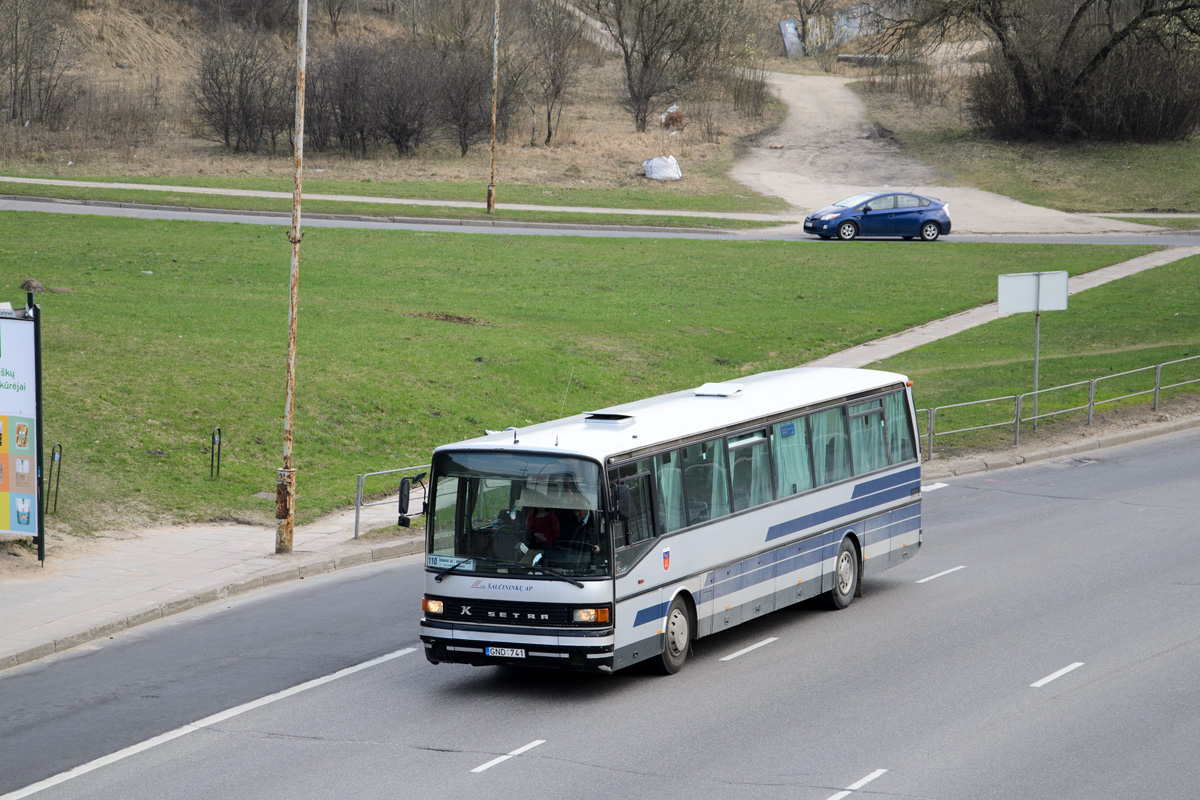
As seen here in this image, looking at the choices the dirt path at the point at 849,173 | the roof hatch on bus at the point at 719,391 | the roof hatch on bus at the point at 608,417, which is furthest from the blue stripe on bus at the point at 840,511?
the dirt path at the point at 849,173

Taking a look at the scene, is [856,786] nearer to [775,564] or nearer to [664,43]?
[775,564]

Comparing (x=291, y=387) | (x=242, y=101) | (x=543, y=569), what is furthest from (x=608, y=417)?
(x=242, y=101)

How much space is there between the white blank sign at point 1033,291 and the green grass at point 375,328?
622 cm

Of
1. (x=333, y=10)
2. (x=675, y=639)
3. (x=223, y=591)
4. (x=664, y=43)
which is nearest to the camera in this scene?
(x=675, y=639)

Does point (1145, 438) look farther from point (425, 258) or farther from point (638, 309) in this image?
point (425, 258)

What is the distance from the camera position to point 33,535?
15750mm

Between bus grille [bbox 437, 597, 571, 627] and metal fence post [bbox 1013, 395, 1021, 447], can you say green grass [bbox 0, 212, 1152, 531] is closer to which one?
metal fence post [bbox 1013, 395, 1021, 447]

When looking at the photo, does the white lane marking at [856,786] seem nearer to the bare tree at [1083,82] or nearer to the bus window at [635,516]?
the bus window at [635,516]

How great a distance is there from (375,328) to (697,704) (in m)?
17.8

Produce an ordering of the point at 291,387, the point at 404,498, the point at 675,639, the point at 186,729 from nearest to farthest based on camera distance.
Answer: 1. the point at 186,729
2. the point at 404,498
3. the point at 675,639
4. the point at 291,387

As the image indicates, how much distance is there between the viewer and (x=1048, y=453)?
23.6m

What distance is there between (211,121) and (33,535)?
48.7 metres

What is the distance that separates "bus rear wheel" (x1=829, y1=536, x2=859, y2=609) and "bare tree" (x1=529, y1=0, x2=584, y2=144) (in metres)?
50.8

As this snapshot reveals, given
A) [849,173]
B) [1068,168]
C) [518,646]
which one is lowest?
[518,646]
